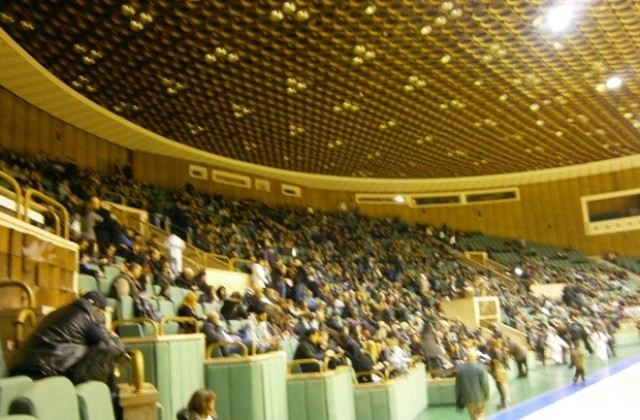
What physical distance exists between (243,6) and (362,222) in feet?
40.7

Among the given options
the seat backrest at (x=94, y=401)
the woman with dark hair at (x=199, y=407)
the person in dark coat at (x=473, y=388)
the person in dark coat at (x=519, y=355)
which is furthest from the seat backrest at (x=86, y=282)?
the person in dark coat at (x=519, y=355)

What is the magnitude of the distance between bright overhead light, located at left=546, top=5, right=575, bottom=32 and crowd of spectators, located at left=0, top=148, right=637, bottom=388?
5.10 metres

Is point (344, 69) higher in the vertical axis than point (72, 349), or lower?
higher

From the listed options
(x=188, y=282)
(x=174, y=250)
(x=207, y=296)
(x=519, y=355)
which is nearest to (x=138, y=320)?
(x=207, y=296)

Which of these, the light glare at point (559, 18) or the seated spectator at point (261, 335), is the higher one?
the light glare at point (559, 18)

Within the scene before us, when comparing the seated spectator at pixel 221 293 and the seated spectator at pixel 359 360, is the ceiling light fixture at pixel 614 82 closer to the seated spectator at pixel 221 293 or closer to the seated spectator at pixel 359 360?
the seated spectator at pixel 359 360

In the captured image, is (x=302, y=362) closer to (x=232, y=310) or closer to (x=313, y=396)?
(x=313, y=396)

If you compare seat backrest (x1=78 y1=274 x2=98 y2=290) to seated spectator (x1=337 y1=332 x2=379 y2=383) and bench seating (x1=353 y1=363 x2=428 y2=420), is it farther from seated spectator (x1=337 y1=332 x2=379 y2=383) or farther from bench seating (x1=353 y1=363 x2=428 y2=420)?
seated spectator (x1=337 y1=332 x2=379 y2=383)

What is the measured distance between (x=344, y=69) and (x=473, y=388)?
21.0 ft

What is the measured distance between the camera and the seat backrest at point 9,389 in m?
2.04

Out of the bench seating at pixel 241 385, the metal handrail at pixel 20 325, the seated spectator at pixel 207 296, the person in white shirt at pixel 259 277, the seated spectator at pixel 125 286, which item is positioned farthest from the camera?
the person in white shirt at pixel 259 277

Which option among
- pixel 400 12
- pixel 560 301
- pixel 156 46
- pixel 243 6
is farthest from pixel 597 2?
pixel 560 301

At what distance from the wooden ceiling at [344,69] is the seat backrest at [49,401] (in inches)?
276

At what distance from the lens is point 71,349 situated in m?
2.97
